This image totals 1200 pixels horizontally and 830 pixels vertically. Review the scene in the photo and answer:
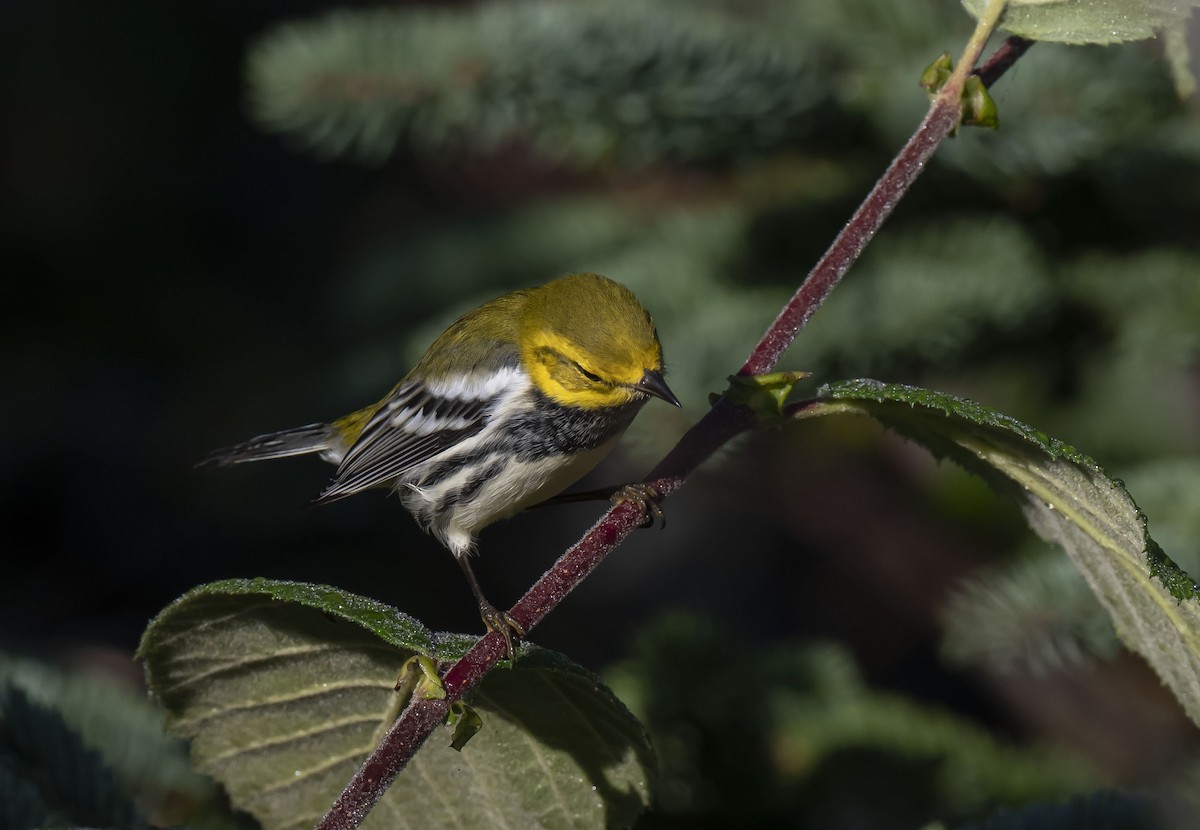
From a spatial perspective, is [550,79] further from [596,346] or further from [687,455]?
[687,455]

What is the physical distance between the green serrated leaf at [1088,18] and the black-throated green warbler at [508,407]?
0.69 m

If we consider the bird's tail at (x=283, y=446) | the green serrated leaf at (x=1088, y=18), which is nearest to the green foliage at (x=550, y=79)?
the bird's tail at (x=283, y=446)

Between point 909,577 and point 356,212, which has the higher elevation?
A: point 356,212

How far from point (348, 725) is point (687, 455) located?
36 cm

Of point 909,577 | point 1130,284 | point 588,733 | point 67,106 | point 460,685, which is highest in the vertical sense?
point 67,106

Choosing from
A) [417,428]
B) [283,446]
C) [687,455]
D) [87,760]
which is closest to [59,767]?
[87,760]

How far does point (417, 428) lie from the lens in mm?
2119

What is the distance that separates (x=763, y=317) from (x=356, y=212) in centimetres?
212

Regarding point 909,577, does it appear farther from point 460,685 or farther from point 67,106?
point 67,106

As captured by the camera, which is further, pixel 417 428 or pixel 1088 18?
pixel 417 428

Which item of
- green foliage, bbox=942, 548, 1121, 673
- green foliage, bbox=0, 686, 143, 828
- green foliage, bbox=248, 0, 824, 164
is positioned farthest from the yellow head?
green foliage, bbox=0, 686, 143, 828

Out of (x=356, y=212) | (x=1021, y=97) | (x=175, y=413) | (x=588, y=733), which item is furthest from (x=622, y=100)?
(x=356, y=212)

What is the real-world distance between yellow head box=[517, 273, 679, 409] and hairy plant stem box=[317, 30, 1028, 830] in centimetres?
61

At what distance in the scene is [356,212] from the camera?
3861 mm
